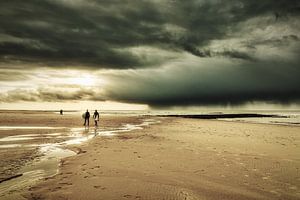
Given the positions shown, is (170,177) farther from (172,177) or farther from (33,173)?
(33,173)

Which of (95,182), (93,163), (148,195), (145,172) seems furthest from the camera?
(93,163)

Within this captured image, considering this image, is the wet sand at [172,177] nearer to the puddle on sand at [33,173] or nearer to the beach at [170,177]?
the beach at [170,177]

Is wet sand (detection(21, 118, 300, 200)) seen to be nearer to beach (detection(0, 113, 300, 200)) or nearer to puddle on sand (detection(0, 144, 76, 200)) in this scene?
beach (detection(0, 113, 300, 200))

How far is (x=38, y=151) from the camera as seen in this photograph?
13.8m

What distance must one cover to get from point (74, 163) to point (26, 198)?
4285 mm

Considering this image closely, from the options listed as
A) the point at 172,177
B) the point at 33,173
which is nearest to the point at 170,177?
the point at 172,177

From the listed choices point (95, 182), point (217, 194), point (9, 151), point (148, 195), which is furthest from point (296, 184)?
point (9, 151)

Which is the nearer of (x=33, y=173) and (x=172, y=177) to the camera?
(x=172, y=177)

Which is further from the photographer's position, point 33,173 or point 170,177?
point 33,173

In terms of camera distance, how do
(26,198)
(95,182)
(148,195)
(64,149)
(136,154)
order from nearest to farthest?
1. (26,198)
2. (148,195)
3. (95,182)
4. (136,154)
5. (64,149)

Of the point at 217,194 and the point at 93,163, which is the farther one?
the point at 93,163

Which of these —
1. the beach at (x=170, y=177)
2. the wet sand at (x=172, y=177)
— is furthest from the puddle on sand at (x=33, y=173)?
the wet sand at (x=172, y=177)

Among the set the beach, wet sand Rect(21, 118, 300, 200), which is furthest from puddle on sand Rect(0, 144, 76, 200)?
wet sand Rect(21, 118, 300, 200)

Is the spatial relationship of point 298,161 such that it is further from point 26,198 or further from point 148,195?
point 26,198
